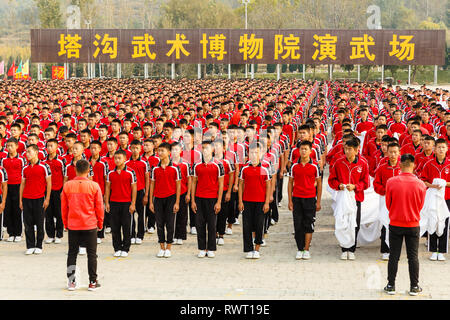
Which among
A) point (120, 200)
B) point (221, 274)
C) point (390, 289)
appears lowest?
point (221, 274)

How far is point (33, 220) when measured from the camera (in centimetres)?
959

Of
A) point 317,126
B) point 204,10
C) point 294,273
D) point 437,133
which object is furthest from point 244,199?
point 204,10

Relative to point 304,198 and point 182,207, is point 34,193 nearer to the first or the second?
point 182,207

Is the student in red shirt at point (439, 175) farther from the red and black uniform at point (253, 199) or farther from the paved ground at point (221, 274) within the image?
the red and black uniform at point (253, 199)

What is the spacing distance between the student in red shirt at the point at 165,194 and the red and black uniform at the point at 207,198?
12.3 inches

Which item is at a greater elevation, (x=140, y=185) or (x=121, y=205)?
(x=140, y=185)

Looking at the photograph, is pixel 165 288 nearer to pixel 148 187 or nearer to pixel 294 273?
pixel 294 273

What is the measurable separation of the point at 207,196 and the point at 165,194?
61cm

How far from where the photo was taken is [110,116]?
50.5 feet

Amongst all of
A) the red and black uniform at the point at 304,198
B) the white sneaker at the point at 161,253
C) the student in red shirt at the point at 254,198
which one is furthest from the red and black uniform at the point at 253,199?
the white sneaker at the point at 161,253

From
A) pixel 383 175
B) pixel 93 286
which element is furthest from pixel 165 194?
pixel 383 175

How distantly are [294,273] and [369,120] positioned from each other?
7571mm

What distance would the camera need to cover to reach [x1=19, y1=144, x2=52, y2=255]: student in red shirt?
952cm

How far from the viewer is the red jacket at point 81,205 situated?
7.48m
